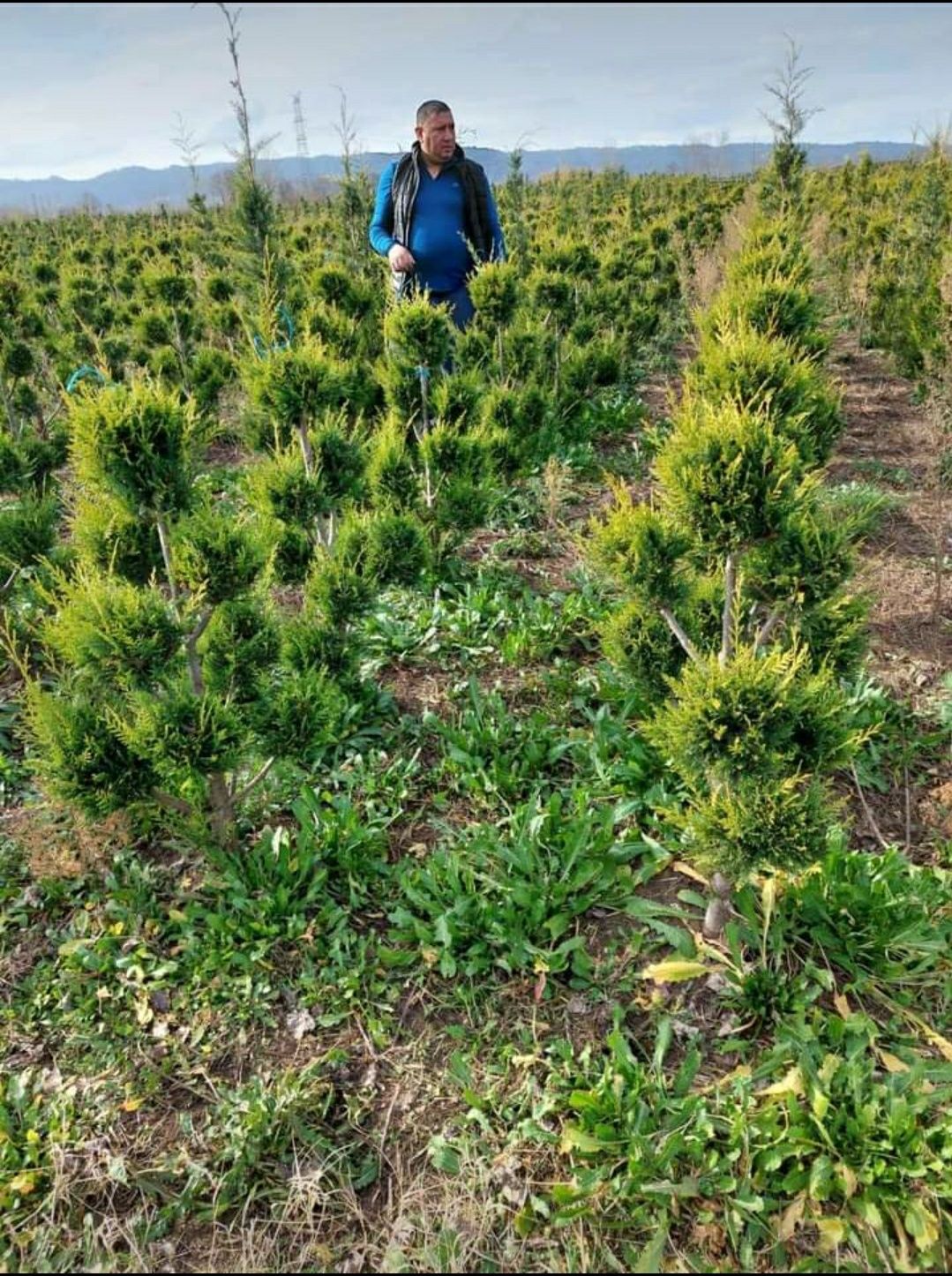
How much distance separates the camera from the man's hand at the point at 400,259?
5.10 m

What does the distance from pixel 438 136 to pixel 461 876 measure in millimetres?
4558

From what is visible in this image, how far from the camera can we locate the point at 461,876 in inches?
124

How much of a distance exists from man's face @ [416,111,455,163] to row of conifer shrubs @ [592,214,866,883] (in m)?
3.24

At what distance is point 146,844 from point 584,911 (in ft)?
6.36

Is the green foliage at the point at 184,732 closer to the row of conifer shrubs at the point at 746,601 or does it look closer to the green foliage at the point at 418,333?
the row of conifer shrubs at the point at 746,601

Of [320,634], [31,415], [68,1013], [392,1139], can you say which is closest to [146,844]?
[68,1013]

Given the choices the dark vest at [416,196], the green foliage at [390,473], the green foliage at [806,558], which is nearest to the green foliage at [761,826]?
the green foliage at [806,558]

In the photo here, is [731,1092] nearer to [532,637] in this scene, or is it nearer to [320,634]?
[320,634]

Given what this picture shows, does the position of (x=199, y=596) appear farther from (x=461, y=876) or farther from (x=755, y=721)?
(x=755, y=721)

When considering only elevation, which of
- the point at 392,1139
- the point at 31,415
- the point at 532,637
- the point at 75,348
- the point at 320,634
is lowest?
the point at 392,1139

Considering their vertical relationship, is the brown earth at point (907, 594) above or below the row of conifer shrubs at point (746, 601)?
below

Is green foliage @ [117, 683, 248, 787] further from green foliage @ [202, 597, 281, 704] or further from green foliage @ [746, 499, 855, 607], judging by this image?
green foliage @ [746, 499, 855, 607]

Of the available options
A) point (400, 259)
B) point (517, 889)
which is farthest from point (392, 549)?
point (400, 259)

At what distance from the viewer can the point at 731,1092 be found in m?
2.45
